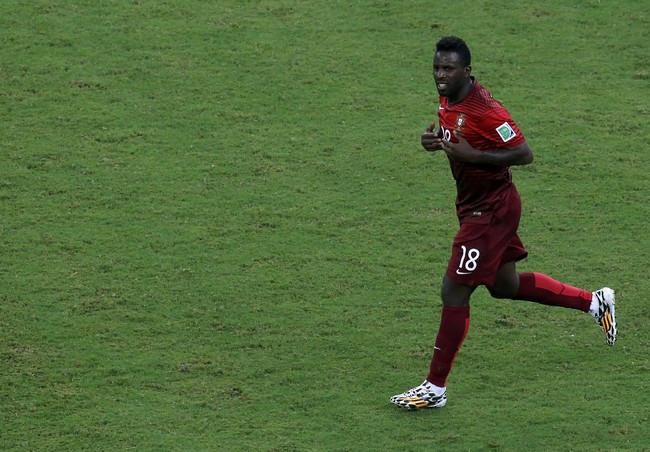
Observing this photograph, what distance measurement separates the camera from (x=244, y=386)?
24.2 ft

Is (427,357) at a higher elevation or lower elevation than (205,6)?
lower

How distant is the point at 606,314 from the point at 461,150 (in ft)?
5.15

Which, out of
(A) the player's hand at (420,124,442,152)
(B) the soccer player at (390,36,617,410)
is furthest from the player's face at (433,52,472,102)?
(A) the player's hand at (420,124,442,152)

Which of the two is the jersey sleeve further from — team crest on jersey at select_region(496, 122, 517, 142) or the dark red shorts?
the dark red shorts

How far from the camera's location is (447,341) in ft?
23.3

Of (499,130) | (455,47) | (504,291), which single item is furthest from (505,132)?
(504,291)

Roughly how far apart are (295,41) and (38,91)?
2500mm

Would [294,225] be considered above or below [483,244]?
below

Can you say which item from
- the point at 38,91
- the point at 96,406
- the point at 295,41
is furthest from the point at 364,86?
the point at 96,406

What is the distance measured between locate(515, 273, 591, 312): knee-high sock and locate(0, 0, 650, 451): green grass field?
29 cm

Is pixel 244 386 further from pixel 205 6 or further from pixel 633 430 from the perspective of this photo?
pixel 205 6

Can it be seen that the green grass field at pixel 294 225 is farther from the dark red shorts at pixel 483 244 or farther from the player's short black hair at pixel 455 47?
the player's short black hair at pixel 455 47

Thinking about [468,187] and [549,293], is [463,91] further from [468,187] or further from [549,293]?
[549,293]

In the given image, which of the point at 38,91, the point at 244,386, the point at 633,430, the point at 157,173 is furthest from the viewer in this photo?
the point at 38,91
